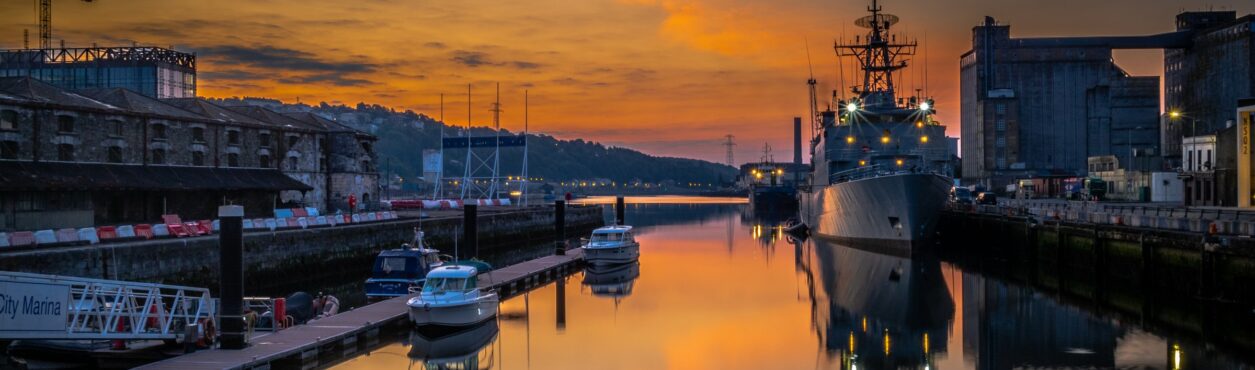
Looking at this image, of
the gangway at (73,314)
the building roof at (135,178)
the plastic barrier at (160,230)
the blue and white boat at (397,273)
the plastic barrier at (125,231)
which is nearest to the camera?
the gangway at (73,314)

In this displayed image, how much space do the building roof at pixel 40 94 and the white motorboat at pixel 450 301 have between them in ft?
82.2

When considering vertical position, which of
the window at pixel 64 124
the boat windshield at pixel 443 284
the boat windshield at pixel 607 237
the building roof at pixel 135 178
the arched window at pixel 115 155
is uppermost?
the window at pixel 64 124

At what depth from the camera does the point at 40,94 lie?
149ft

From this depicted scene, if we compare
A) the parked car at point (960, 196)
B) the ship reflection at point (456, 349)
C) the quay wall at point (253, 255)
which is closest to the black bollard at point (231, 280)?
the ship reflection at point (456, 349)

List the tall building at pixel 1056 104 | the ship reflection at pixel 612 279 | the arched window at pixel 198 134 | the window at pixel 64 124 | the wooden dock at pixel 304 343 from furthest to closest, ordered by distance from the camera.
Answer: the tall building at pixel 1056 104
the arched window at pixel 198 134
the window at pixel 64 124
the ship reflection at pixel 612 279
the wooden dock at pixel 304 343

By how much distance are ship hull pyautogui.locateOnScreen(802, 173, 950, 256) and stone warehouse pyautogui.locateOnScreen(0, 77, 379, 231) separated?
32.9 meters

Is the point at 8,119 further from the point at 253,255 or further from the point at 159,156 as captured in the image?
the point at 253,255

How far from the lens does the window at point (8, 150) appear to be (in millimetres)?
42188

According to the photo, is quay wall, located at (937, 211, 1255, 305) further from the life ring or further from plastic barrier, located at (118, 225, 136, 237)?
plastic barrier, located at (118, 225, 136, 237)

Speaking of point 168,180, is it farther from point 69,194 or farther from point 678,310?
point 678,310

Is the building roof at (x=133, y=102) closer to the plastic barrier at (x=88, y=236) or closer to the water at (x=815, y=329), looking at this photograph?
the plastic barrier at (x=88, y=236)

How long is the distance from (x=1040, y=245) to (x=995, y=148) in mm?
72561

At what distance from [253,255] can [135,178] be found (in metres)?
10.6

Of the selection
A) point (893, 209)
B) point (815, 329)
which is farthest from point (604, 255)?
point (815, 329)
